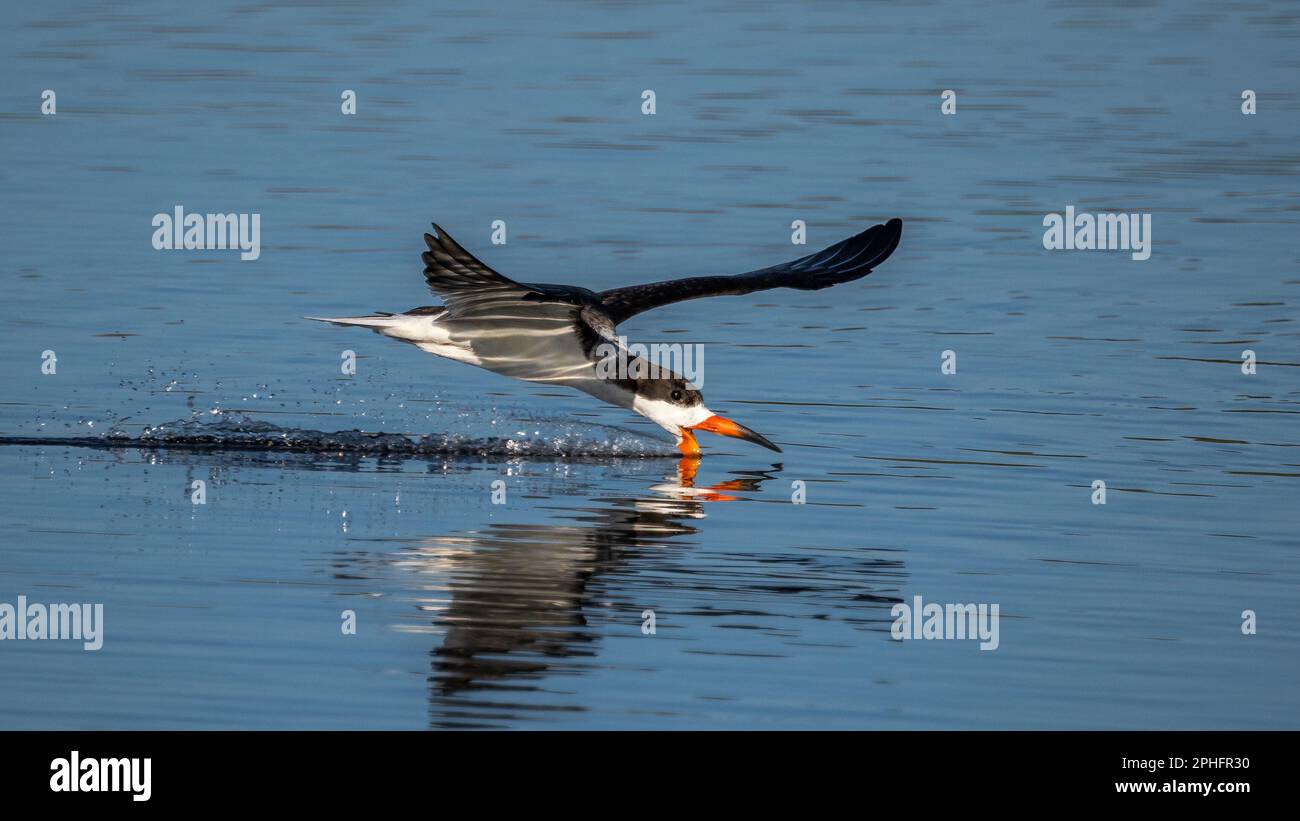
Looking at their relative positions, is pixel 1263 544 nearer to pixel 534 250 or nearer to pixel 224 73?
pixel 534 250

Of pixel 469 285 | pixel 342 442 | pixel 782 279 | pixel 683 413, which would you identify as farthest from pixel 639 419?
pixel 469 285

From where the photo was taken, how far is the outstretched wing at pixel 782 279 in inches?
520

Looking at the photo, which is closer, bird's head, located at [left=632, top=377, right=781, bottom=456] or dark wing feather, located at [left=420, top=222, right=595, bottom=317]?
dark wing feather, located at [left=420, top=222, right=595, bottom=317]

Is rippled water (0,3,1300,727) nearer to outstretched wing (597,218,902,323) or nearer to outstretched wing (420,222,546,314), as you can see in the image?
outstretched wing (597,218,902,323)

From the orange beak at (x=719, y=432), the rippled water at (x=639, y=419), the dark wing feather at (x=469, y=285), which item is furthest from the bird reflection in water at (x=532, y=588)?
the dark wing feather at (x=469, y=285)

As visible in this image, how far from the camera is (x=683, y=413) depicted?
12.9m

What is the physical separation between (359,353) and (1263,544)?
7.04 m

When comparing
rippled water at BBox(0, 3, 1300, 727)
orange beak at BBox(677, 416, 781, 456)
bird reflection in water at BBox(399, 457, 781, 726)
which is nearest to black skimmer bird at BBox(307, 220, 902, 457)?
orange beak at BBox(677, 416, 781, 456)

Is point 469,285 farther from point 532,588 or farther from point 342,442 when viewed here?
point 532,588

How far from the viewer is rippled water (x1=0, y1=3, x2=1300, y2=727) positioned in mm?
8477

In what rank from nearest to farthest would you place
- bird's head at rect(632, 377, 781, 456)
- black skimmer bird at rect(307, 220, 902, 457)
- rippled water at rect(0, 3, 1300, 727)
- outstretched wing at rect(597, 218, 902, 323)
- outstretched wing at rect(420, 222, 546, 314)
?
1. rippled water at rect(0, 3, 1300, 727)
2. outstretched wing at rect(420, 222, 546, 314)
3. black skimmer bird at rect(307, 220, 902, 457)
4. bird's head at rect(632, 377, 781, 456)
5. outstretched wing at rect(597, 218, 902, 323)

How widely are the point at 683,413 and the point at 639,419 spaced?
1.26 meters

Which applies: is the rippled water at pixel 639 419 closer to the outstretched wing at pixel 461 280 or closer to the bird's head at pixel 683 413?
the bird's head at pixel 683 413

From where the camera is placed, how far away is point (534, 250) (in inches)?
712
